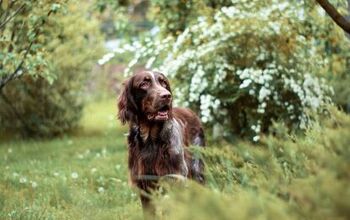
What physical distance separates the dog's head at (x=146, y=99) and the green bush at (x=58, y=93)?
22.6 feet

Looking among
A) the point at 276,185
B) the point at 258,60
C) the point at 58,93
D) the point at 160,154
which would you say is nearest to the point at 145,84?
the point at 160,154

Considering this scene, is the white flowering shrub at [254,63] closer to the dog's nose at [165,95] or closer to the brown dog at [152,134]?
the brown dog at [152,134]

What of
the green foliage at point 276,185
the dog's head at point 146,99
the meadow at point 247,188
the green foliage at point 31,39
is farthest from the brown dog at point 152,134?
the green foliage at point 276,185

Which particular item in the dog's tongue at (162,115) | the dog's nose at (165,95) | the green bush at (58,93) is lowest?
the green bush at (58,93)

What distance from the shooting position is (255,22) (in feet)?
30.9

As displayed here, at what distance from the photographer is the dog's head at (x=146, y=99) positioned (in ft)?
18.9

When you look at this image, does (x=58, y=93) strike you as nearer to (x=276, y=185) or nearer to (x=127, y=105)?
(x=127, y=105)

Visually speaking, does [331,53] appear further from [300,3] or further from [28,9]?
[28,9]

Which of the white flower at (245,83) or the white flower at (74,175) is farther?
the white flower at (245,83)

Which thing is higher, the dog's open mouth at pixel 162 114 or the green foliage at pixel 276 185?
the green foliage at pixel 276 185

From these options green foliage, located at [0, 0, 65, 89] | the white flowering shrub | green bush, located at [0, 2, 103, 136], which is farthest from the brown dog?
green bush, located at [0, 2, 103, 136]

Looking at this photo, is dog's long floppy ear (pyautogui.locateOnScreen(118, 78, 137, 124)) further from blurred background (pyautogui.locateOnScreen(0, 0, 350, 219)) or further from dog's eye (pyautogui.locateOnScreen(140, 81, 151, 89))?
blurred background (pyautogui.locateOnScreen(0, 0, 350, 219))

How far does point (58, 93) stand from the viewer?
13.1 meters

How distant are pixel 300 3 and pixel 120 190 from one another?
3788 millimetres
